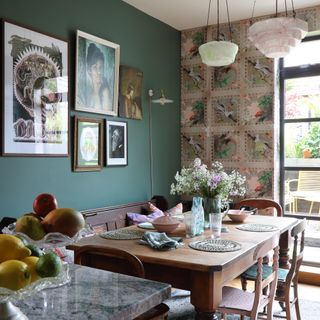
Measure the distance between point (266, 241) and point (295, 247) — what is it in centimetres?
29

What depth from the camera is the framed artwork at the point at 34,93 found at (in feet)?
9.00

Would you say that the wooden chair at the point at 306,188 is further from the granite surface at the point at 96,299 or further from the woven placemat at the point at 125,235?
the granite surface at the point at 96,299

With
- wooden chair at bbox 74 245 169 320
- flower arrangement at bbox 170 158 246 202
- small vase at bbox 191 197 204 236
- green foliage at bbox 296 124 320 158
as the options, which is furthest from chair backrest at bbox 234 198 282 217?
wooden chair at bbox 74 245 169 320

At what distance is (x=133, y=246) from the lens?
212 cm

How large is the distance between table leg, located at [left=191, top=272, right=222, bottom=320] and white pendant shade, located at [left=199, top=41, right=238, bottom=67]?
1.68 meters

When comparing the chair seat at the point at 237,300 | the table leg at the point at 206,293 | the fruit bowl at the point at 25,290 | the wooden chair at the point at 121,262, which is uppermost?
the fruit bowl at the point at 25,290

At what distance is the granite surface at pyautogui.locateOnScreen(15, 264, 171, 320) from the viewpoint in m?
0.90

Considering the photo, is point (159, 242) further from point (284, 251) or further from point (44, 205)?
point (284, 251)

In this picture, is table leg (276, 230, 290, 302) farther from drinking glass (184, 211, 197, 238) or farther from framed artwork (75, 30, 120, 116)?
framed artwork (75, 30, 120, 116)

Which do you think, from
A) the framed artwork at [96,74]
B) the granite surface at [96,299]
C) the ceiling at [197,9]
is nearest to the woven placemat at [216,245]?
the granite surface at [96,299]

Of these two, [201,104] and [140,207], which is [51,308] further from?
[201,104]

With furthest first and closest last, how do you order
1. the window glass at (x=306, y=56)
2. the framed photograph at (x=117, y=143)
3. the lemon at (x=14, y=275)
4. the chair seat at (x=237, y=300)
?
the window glass at (x=306, y=56) → the framed photograph at (x=117, y=143) → the chair seat at (x=237, y=300) → the lemon at (x=14, y=275)

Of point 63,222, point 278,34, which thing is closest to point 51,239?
point 63,222

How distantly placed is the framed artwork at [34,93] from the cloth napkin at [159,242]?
1.21 metres
